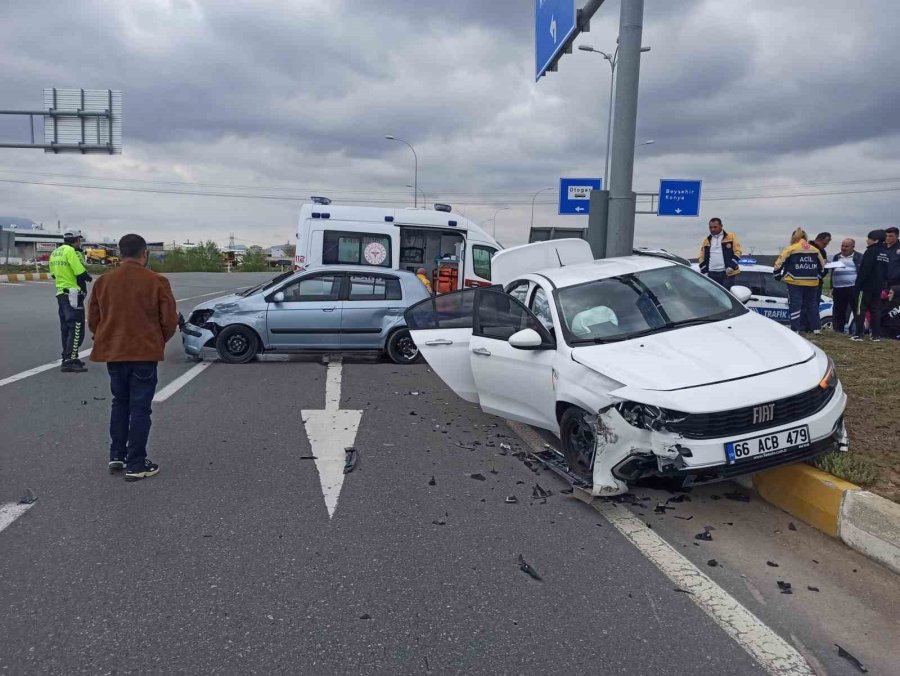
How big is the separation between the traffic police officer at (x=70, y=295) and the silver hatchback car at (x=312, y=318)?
1.47 metres

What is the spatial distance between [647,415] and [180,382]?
663 centimetres

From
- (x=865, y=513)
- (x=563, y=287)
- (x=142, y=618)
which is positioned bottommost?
(x=142, y=618)

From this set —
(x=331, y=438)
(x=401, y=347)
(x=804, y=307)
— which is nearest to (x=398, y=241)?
(x=401, y=347)

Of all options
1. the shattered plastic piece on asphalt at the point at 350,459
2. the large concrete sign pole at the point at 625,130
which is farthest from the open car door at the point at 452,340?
the large concrete sign pole at the point at 625,130

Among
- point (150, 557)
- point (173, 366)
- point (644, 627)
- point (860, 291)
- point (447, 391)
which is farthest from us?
point (860, 291)

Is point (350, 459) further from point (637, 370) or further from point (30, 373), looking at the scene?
point (30, 373)

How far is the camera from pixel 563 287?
590 centimetres

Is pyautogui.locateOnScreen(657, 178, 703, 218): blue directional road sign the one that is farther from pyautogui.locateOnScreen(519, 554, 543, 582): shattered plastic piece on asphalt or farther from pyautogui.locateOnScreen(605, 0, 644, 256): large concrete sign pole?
pyautogui.locateOnScreen(519, 554, 543, 582): shattered plastic piece on asphalt

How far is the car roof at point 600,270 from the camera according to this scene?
602 cm

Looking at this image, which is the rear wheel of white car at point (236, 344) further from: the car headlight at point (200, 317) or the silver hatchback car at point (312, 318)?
the car headlight at point (200, 317)

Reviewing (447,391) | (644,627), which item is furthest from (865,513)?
(447,391)

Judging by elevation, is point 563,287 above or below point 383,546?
above

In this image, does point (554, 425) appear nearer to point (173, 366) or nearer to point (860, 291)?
point (173, 366)

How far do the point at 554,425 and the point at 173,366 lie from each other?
6.92 m
